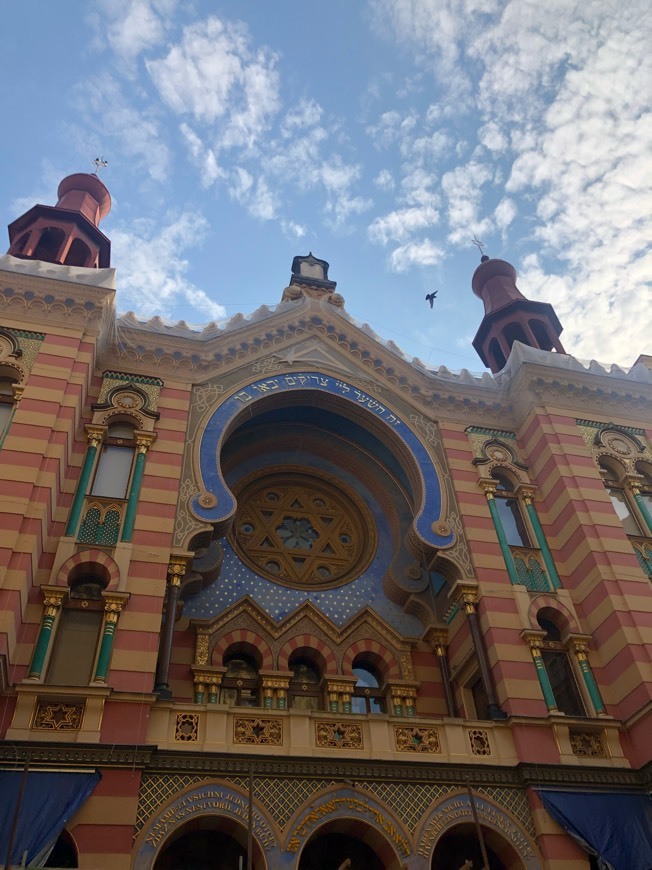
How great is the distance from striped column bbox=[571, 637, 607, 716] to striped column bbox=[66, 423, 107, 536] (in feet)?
32.8

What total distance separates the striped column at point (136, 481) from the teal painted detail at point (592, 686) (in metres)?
9.11

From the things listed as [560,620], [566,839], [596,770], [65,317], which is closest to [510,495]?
[560,620]

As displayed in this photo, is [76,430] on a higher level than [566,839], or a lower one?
higher

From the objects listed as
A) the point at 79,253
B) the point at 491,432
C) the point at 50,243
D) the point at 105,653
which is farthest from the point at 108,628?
the point at 50,243

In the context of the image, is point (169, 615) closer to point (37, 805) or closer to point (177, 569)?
point (177, 569)

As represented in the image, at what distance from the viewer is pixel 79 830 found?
33.4ft

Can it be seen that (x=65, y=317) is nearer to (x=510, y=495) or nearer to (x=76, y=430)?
(x=76, y=430)

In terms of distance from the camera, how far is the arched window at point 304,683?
601 inches

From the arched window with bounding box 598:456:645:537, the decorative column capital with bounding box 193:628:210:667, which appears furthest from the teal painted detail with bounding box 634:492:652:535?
the decorative column capital with bounding box 193:628:210:667

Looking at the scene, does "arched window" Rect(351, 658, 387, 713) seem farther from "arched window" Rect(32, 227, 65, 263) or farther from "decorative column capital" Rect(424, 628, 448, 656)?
"arched window" Rect(32, 227, 65, 263)

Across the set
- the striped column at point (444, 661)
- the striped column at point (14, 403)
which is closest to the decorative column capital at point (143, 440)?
the striped column at point (14, 403)

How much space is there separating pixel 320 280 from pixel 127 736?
47.7ft

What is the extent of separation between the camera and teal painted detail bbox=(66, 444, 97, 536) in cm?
1375

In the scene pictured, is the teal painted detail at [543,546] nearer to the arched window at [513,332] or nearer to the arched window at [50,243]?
the arched window at [513,332]
